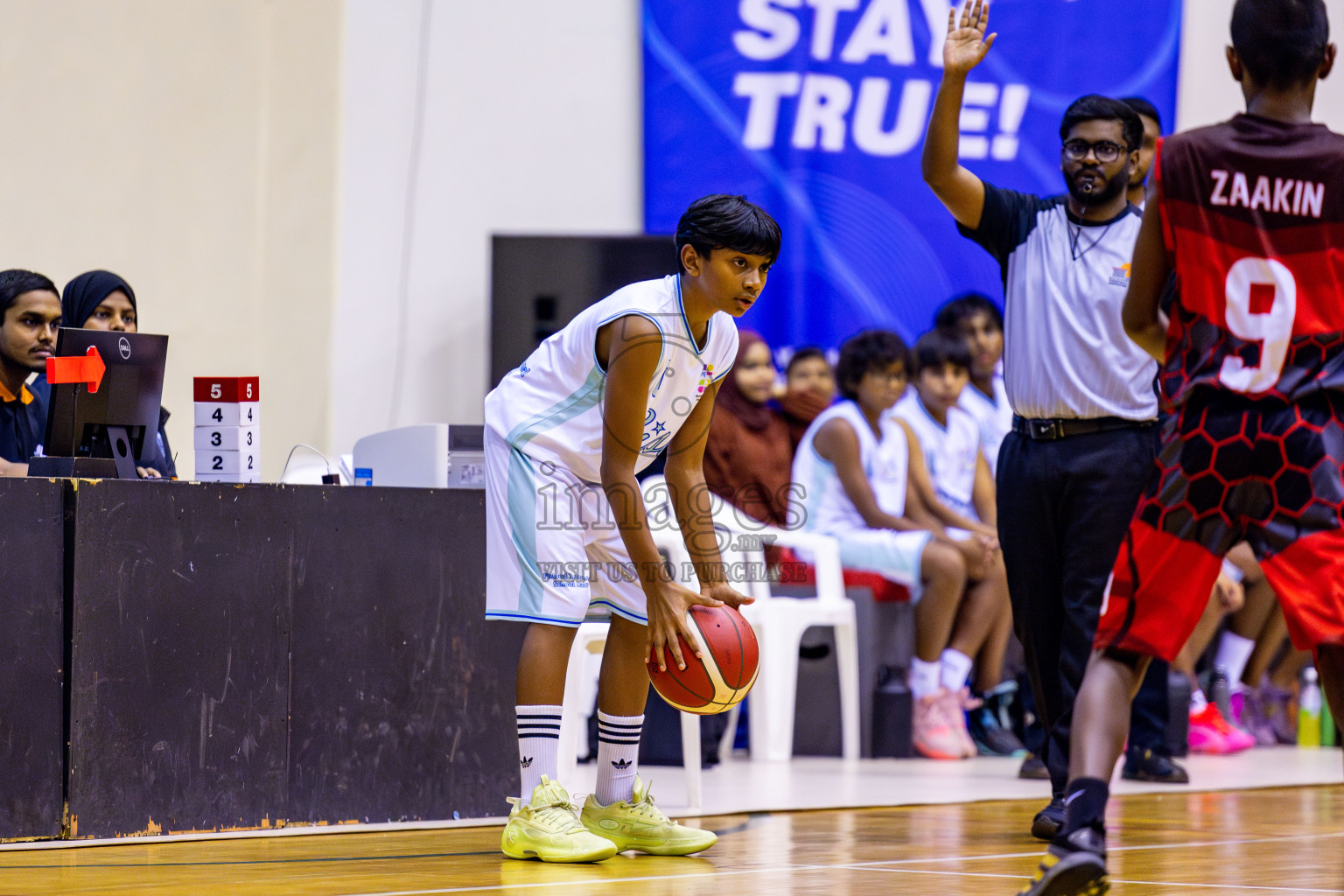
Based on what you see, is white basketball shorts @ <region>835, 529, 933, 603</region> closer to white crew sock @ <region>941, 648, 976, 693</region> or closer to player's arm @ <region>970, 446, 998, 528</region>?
white crew sock @ <region>941, 648, 976, 693</region>

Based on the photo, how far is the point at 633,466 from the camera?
3.36 metres

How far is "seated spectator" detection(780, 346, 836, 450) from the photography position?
24.9 feet

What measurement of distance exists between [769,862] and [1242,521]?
138 cm

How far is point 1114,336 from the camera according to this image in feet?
13.1

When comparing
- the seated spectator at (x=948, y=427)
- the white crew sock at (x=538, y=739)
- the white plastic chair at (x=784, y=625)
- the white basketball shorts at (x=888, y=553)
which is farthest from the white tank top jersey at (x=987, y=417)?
the white crew sock at (x=538, y=739)

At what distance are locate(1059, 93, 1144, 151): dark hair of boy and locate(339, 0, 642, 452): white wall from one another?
4441 millimetres

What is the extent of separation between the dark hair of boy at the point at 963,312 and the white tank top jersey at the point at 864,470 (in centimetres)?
73

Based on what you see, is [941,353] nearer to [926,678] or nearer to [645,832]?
[926,678]

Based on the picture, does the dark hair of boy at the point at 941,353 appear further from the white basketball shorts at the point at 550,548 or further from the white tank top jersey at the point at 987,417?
the white basketball shorts at the point at 550,548

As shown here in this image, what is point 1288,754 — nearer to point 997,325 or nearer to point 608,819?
Answer: point 997,325

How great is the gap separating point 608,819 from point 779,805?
1105 mm

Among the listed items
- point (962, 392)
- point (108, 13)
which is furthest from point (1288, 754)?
point (108, 13)

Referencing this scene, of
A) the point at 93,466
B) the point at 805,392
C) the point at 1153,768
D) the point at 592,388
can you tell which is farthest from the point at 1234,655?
the point at 93,466

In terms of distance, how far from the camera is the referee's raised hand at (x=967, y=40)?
358 centimetres
